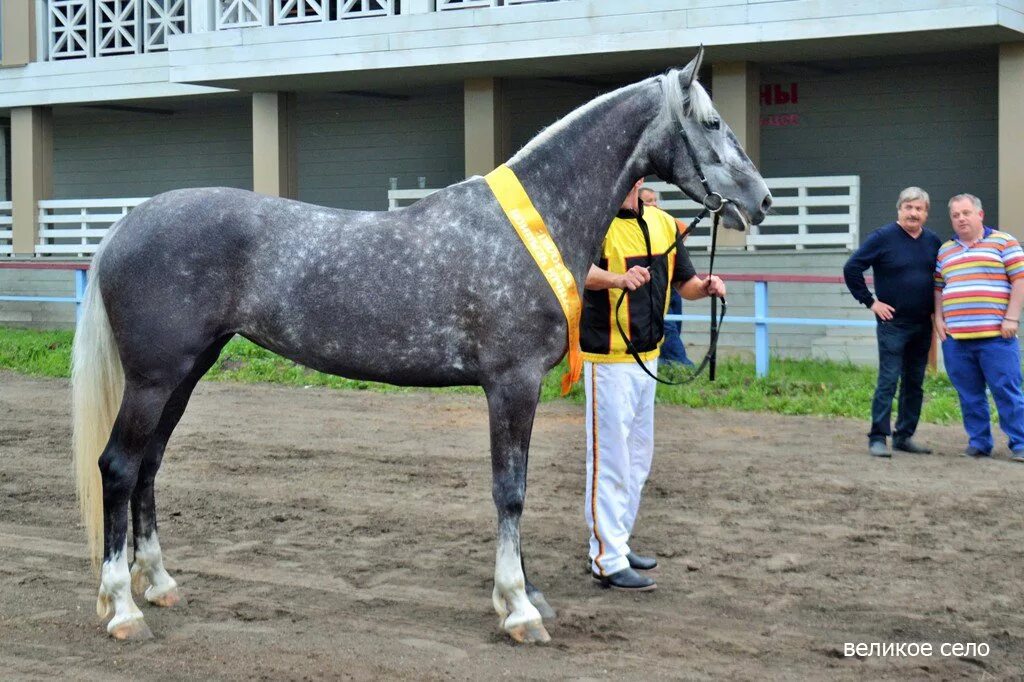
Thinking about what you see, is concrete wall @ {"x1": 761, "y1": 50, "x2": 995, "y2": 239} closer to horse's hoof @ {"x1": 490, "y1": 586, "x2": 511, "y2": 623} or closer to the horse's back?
the horse's back

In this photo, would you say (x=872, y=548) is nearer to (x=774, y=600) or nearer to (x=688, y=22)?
(x=774, y=600)

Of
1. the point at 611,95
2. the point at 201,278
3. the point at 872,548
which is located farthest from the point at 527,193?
the point at 872,548

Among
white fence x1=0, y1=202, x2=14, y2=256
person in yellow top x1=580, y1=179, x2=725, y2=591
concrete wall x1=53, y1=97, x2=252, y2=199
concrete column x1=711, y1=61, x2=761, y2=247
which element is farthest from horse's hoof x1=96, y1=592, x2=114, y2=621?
white fence x1=0, y1=202, x2=14, y2=256

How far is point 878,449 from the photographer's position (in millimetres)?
8633

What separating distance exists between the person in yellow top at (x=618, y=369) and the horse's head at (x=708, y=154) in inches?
14.9

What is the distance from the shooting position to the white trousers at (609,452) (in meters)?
5.43

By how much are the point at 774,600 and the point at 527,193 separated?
1.99 m

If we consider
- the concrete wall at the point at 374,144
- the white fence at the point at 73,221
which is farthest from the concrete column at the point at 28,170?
the concrete wall at the point at 374,144

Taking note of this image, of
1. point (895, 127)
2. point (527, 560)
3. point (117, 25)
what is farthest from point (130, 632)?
point (117, 25)

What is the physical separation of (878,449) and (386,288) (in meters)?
4.85

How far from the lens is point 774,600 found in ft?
17.2

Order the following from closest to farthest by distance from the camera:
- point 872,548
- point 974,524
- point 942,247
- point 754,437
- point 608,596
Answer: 1. point 608,596
2. point 872,548
3. point 974,524
4. point 942,247
5. point 754,437

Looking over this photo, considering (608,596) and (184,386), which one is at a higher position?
(184,386)

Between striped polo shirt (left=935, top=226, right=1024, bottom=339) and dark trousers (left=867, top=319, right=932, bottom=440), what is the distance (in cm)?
29
